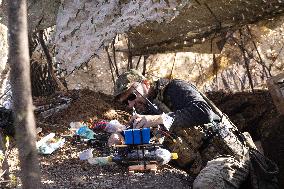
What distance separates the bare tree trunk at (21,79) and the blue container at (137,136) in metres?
2.78

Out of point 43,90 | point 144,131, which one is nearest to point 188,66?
point 43,90

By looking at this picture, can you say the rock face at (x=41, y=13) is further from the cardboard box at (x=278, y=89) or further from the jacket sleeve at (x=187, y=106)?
the jacket sleeve at (x=187, y=106)

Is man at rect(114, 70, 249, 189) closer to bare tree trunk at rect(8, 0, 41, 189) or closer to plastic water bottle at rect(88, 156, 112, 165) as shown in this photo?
plastic water bottle at rect(88, 156, 112, 165)

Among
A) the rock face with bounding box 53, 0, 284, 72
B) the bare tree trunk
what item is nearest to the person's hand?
the rock face with bounding box 53, 0, 284, 72

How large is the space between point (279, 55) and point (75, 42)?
16.8ft

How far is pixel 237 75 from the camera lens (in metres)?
13.2

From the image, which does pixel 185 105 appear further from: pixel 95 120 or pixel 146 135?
pixel 95 120

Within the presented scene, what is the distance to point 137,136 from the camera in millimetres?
4238

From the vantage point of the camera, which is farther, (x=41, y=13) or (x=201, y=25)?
(x=41, y=13)

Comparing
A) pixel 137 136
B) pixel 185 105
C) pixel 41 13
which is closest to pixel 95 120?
pixel 185 105

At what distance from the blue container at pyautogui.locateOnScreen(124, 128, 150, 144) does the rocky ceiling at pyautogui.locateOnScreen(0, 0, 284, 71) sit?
3045mm

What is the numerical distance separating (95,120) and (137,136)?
7.35 feet

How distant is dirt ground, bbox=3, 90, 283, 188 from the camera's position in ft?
13.6

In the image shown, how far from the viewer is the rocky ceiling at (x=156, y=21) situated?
7.04 metres
